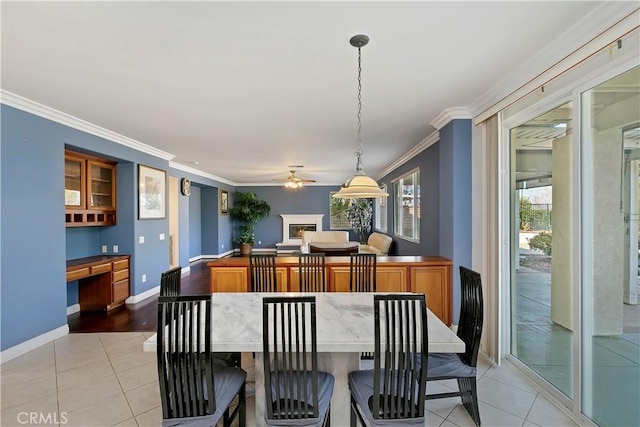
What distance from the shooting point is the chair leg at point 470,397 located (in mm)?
2127

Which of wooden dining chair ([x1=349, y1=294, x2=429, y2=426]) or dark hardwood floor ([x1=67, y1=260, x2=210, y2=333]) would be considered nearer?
wooden dining chair ([x1=349, y1=294, x2=429, y2=426])

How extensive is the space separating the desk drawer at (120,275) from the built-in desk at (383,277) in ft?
6.81

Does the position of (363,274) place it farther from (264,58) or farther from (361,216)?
(361,216)

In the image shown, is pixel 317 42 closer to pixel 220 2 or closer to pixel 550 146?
pixel 220 2

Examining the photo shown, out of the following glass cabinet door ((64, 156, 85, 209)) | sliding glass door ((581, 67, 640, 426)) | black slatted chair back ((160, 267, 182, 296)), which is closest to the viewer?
sliding glass door ((581, 67, 640, 426))

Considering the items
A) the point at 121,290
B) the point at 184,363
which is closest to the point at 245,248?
the point at 121,290

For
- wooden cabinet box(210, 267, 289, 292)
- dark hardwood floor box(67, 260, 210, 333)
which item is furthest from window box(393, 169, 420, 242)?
dark hardwood floor box(67, 260, 210, 333)

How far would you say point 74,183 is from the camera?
171 inches

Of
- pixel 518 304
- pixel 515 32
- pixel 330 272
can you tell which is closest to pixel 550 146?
pixel 515 32

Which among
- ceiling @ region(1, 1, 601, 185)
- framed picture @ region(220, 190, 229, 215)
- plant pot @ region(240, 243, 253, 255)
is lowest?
plant pot @ region(240, 243, 253, 255)

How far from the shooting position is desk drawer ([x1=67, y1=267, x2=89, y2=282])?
3.94 m

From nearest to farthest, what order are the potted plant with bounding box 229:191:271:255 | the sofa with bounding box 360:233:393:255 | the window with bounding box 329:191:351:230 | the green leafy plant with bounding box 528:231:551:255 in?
the green leafy plant with bounding box 528:231:551:255, the sofa with bounding box 360:233:393:255, the potted plant with bounding box 229:191:271:255, the window with bounding box 329:191:351:230

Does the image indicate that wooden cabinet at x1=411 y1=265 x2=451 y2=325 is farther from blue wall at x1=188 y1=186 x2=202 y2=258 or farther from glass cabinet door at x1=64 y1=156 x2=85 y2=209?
blue wall at x1=188 y1=186 x2=202 y2=258

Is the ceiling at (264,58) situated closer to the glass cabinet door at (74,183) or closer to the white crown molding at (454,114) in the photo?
the white crown molding at (454,114)
